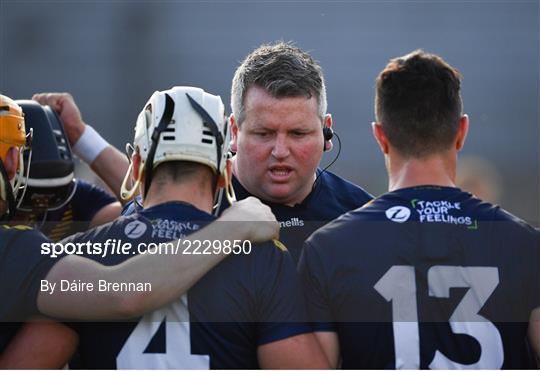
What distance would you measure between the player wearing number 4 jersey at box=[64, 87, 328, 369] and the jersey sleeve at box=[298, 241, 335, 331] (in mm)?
75

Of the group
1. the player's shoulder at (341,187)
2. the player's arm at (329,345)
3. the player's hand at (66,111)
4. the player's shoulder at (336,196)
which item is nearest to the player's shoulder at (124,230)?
the player's arm at (329,345)

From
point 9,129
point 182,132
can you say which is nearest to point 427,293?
point 182,132

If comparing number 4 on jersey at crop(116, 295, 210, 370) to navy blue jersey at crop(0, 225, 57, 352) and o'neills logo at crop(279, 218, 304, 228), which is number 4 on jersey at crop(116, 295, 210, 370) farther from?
o'neills logo at crop(279, 218, 304, 228)

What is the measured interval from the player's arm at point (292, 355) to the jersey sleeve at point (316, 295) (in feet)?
0.36

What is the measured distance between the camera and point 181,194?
2959 millimetres

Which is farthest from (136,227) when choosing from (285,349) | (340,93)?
(340,93)

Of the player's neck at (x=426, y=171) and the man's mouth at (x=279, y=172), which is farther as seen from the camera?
the man's mouth at (x=279, y=172)

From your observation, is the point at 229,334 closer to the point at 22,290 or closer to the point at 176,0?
the point at 22,290

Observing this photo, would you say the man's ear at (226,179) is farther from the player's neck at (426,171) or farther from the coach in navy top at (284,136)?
the coach in navy top at (284,136)

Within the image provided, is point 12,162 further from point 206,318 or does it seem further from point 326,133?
point 326,133

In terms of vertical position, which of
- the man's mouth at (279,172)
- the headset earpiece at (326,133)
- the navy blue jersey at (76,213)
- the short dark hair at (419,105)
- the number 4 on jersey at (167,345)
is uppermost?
the short dark hair at (419,105)

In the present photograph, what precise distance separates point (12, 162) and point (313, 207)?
164cm

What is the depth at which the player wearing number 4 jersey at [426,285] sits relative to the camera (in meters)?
2.91

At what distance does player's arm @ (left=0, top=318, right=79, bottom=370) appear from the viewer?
285cm
